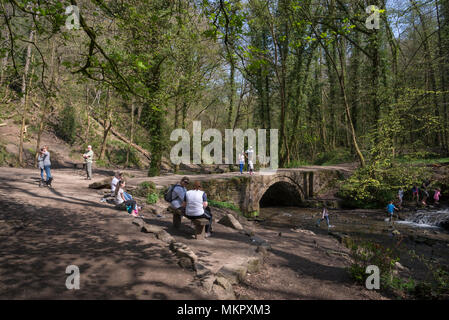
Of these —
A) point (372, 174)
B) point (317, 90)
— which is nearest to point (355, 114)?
point (317, 90)

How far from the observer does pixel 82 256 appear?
4266 millimetres

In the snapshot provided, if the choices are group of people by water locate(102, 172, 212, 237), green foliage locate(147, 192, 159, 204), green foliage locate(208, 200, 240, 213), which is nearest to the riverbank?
green foliage locate(208, 200, 240, 213)

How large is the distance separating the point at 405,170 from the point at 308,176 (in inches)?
284

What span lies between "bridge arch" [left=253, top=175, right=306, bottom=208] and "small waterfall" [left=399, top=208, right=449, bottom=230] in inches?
264

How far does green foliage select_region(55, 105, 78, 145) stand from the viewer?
2480cm

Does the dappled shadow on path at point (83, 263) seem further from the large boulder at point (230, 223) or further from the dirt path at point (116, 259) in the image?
the large boulder at point (230, 223)

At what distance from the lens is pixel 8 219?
5.87m

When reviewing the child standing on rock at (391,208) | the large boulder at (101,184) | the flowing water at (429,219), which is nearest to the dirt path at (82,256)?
the large boulder at (101,184)

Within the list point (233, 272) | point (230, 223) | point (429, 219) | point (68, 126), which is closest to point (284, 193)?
point (429, 219)

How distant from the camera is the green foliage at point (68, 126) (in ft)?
81.4

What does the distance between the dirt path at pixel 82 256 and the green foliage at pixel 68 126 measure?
19.6 metres

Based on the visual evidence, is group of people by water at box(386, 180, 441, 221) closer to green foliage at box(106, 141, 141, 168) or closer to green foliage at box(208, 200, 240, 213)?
green foliage at box(208, 200, 240, 213)
